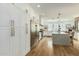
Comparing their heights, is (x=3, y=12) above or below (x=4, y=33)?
above

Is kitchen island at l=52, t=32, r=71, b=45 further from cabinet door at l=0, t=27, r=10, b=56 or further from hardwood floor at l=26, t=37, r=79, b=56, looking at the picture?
cabinet door at l=0, t=27, r=10, b=56

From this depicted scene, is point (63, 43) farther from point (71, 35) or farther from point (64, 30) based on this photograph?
point (64, 30)

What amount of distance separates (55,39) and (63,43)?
1.54ft

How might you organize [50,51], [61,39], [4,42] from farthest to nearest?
[61,39]
[50,51]
[4,42]

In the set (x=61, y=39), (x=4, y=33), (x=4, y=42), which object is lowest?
(x=61, y=39)

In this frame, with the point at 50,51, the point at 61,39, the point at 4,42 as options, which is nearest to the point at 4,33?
the point at 4,42

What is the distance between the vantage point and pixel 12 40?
3801mm

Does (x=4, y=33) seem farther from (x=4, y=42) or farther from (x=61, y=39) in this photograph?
(x=61, y=39)

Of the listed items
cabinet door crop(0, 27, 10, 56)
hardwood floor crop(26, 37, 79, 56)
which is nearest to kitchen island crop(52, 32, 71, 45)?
hardwood floor crop(26, 37, 79, 56)

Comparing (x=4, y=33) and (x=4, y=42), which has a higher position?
(x=4, y=33)

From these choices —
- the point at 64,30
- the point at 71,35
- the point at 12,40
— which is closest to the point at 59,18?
the point at 64,30

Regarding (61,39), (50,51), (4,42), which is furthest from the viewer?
(61,39)

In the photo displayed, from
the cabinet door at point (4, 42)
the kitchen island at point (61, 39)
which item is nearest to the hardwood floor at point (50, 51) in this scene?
the kitchen island at point (61, 39)

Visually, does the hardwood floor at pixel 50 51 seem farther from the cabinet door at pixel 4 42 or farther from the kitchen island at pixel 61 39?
the cabinet door at pixel 4 42
